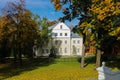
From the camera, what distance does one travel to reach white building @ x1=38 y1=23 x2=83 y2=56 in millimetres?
108062

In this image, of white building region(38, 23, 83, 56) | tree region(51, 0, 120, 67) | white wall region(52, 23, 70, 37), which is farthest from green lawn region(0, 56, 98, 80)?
white building region(38, 23, 83, 56)

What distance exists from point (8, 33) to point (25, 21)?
3.72 m

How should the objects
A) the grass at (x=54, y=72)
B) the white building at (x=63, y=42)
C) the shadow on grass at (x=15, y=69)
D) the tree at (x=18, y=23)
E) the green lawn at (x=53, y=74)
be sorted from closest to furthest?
the green lawn at (x=53, y=74), the grass at (x=54, y=72), the shadow on grass at (x=15, y=69), the tree at (x=18, y=23), the white building at (x=63, y=42)

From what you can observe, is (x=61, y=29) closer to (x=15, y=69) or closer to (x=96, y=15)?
(x=15, y=69)

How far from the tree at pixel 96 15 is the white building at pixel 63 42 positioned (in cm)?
5751

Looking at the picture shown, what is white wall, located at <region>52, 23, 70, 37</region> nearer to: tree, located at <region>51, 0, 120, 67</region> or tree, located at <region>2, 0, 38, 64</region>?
tree, located at <region>2, 0, 38, 64</region>

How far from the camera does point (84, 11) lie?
1884 inches

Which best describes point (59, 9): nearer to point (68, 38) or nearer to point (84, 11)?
point (84, 11)

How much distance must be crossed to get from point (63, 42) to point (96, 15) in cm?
7146

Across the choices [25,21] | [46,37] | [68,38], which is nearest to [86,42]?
[25,21]

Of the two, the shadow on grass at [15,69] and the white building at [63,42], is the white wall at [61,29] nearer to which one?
the white building at [63,42]

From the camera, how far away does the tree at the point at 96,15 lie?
3294 centimetres

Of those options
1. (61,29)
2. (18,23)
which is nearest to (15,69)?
(18,23)

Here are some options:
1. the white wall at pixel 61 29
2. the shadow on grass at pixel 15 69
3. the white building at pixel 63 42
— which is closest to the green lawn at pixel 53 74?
the shadow on grass at pixel 15 69
